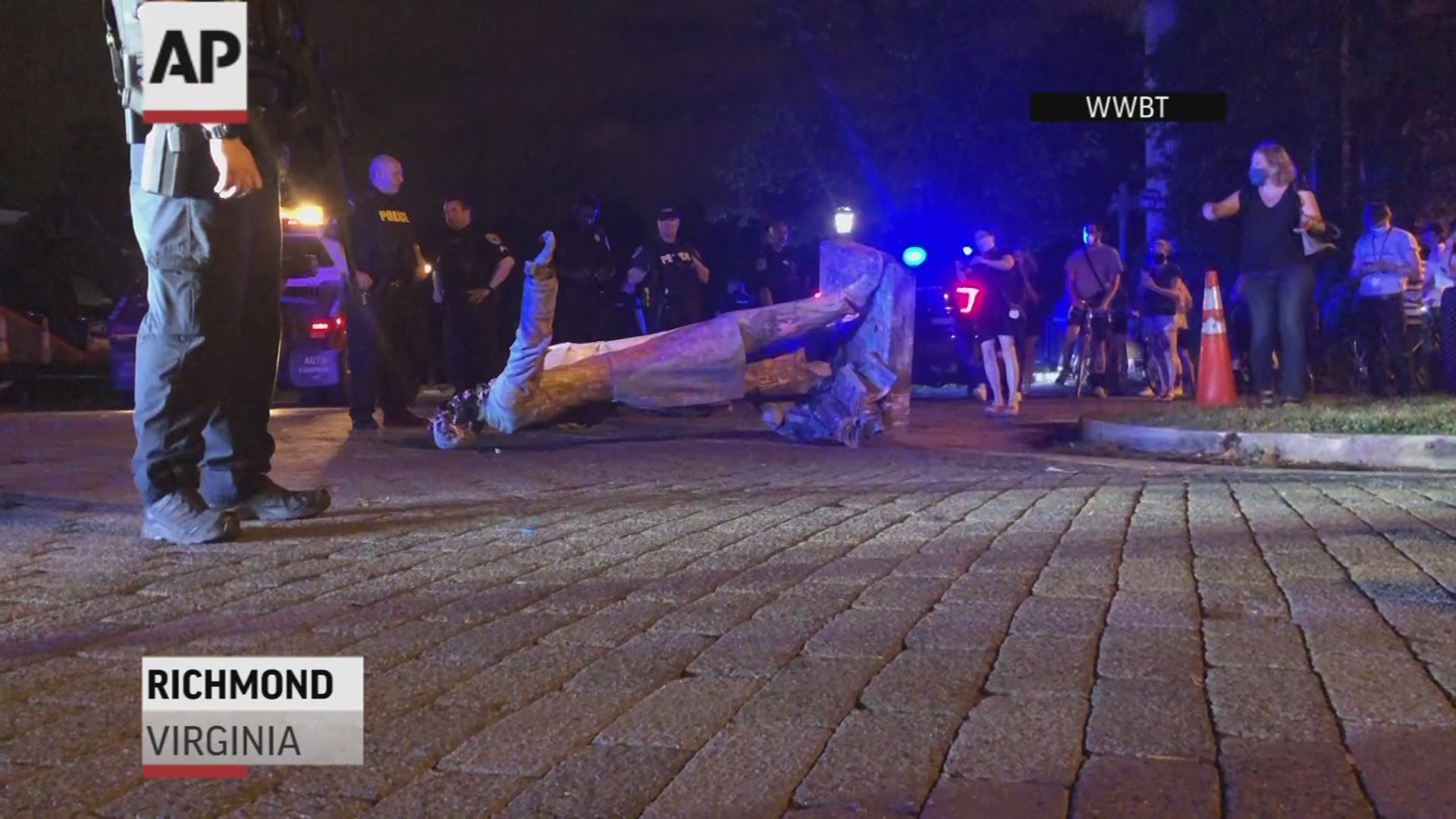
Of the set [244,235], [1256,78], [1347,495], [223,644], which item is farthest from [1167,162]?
[223,644]

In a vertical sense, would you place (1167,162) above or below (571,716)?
above

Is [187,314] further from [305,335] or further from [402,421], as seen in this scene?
[305,335]

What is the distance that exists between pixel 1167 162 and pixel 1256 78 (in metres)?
2.46

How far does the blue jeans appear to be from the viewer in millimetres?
9727

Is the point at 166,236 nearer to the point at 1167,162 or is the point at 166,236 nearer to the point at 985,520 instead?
the point at 985,520

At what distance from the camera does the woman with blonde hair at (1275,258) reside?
9664 mm

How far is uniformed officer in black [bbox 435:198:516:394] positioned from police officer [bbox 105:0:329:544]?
18.6 feet

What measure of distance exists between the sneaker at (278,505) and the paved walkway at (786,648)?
12 centimetres

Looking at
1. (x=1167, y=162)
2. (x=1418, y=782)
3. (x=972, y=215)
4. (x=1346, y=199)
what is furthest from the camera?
(x=972, y=215)

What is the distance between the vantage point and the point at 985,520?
17.2ft

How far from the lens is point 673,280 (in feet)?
40.5

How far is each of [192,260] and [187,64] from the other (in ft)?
2.08

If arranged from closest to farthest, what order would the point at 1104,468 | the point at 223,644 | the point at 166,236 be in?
the point at 223,644
the point at 166,236
the point at 1104,468

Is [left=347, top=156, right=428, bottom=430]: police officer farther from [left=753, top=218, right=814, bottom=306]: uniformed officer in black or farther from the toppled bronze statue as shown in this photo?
[left=753, top=218, right=814, bottom=306]: uniformed officer in black
